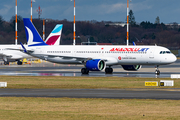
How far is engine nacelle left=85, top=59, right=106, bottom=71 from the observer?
53.3 meters

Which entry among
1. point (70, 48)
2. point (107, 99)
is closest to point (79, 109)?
point (107, 99)

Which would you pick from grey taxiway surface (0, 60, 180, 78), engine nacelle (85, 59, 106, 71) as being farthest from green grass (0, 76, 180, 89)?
engine nacelle (85, 59, 106, 71)

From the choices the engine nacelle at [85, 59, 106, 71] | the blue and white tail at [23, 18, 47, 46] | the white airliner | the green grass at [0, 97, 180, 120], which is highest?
the blue and white tail at [23, 18, 47, 46]

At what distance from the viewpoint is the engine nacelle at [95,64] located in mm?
53281

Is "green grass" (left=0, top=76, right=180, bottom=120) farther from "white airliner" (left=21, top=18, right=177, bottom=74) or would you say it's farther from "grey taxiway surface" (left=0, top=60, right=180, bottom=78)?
"white airliner" (left=21, top=18, right=177, bottom=74)

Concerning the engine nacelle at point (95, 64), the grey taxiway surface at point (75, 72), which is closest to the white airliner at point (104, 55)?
the engine nacelle at point (95, 64)

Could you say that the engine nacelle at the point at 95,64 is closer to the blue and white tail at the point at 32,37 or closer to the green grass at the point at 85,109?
the blue and white tail at the point at 32,37

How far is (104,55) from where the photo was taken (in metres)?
56.7

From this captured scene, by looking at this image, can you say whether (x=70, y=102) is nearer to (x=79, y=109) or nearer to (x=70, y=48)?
(x=79, y=109)

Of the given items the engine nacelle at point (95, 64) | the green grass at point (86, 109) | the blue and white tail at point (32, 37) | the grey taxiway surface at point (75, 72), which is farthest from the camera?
the blue and white tail at point (32, 37)

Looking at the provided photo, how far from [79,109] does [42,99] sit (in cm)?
529

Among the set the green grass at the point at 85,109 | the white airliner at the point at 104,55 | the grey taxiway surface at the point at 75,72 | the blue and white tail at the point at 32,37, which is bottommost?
the green grass at the point at 85,109

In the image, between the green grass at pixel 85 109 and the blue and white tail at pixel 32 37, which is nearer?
the green grass at pixel 85 109

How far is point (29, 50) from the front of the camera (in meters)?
61.4
